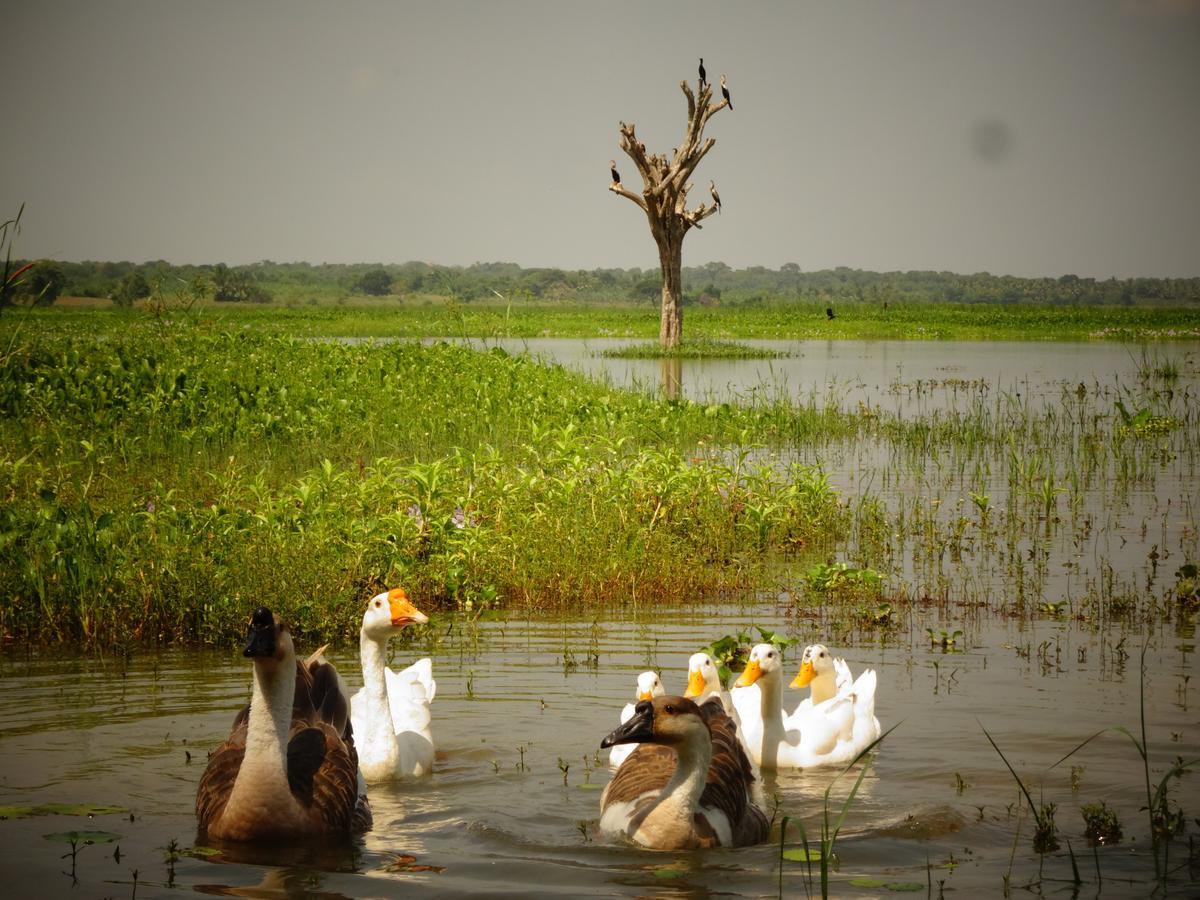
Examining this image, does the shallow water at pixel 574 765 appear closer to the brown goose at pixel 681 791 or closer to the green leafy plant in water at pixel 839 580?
the brown goose at pixel 681 791

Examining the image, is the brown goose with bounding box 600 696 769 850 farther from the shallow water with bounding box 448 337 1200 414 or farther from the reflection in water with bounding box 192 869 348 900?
the shallow water with bounding box 448 337 1200 414

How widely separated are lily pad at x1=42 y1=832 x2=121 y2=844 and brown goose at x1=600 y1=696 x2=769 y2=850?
2.25 m

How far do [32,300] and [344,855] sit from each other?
3.86 m

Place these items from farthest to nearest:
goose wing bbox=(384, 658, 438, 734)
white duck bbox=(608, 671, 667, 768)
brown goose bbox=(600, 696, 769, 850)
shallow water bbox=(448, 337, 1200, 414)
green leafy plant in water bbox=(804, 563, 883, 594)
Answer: shallow water bbox=(448, 337, 1200, 414)
green leafy plant in water bbox=(804, 563, 883, 594)
goose wing bbox=(384, 658, 438, 734)
white duck bbox=(608, 671, 667, 768)
brown goose bbox=(600, 696, 769, 850)

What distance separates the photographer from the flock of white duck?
5.73 meters

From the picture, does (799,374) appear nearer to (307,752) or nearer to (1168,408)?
(1168,408)

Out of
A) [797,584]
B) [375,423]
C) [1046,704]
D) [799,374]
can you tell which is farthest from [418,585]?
[799,374]

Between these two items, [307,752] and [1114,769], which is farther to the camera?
[1114,769]

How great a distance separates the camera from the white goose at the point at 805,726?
285 inches

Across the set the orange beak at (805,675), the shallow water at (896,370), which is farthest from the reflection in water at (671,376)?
the orange beak at (805,675)

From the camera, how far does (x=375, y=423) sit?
1750 cm

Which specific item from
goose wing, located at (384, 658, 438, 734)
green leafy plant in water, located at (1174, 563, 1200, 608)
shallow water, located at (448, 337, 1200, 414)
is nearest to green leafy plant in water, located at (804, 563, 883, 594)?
green leafy plant in water, located at (1174, 563, 1200, 608)

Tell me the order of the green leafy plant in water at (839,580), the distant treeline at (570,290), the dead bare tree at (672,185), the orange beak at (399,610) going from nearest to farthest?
1. the orange beak at (399,610)
2. the green leafy plant in water at (839,580)
3. the dead bare tree at (672,185)
4. the distant treeline at (570,290)

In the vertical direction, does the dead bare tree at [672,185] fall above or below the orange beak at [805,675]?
above
